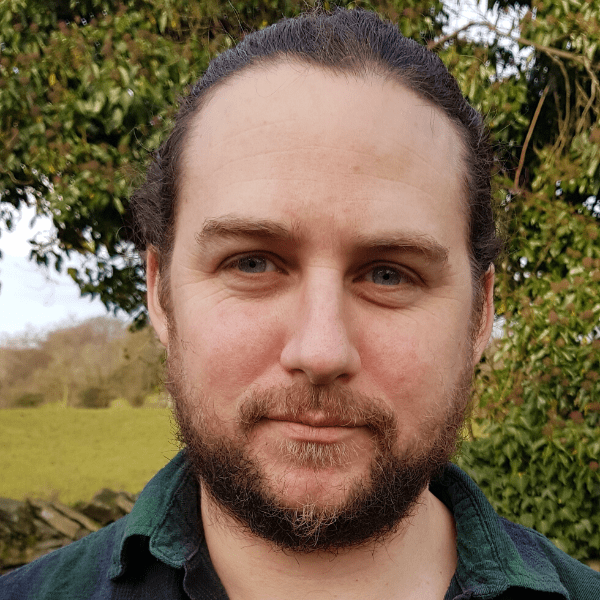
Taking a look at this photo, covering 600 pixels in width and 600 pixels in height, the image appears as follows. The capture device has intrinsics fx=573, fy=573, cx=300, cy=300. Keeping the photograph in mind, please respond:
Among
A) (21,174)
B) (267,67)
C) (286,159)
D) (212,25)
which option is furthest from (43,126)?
(286,159)

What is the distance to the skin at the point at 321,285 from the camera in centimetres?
124

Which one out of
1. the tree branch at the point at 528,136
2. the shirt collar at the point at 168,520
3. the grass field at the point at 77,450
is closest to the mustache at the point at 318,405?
the shirt collar at the point at 168,520

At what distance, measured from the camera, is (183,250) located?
4.79 ft

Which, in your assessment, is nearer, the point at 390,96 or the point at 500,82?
the point at 390,96

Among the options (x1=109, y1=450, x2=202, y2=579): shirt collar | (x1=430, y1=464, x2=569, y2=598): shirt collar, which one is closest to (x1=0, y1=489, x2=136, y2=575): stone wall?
(x1=109, y1=450, x2=202, y2=579): shirt collar

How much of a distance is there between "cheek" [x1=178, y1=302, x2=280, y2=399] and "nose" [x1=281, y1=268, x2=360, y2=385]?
0.16ft

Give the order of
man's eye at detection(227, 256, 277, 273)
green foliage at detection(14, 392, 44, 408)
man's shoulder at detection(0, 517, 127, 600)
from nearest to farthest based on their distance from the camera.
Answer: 1. man's eye at detection(227, 256, 277, 273)
2. man's shoulder at detection(0, 517, 127, 600)
3. green foliage at detection(14, 392, 44, 408)

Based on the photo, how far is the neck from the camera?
4.43 feet

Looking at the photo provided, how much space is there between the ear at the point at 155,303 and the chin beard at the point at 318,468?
239mm

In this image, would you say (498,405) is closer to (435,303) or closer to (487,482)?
(487,482)

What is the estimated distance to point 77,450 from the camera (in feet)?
29.2

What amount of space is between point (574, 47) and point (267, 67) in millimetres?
3350

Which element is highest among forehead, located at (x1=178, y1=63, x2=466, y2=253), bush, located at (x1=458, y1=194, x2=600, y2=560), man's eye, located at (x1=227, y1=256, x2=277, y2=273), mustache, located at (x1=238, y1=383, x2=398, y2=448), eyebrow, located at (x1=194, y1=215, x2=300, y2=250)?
forehead, located at (x1=178, y1=63, x2=466, y2=253)

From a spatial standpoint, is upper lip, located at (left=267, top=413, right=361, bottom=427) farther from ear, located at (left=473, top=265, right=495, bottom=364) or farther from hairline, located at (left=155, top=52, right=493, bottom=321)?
ear, located at (left=473, top=265, right=495, bottom=364)
